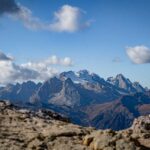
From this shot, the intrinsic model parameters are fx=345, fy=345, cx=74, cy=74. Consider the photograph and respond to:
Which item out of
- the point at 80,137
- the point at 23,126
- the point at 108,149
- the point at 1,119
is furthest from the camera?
the point at 1,119

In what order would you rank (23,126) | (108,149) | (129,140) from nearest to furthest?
(108,149), (129,140), (23,126)

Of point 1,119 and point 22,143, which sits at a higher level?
point 1,119

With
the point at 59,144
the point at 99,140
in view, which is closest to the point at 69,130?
the point at 59,144

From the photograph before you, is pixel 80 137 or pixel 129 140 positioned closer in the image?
pixel 129 140

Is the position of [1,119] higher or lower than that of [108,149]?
higher

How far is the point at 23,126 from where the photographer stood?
1121 inches

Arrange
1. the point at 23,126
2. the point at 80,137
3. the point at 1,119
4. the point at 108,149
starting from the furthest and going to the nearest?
the point at 1,119 < the point at 23,126 < the point at 80,137 < the point at 108,149

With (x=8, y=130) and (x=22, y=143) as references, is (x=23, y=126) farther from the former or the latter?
(x=22, y=143)

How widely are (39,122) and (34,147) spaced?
9.09 metres

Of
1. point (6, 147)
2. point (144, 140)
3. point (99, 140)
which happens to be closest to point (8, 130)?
point (6, 147)

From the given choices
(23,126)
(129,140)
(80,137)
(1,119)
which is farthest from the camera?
(1,119)

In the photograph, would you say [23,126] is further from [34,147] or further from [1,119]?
[34,147]

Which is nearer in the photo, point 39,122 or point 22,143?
point 22,143

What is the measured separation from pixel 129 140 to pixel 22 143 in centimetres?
705
